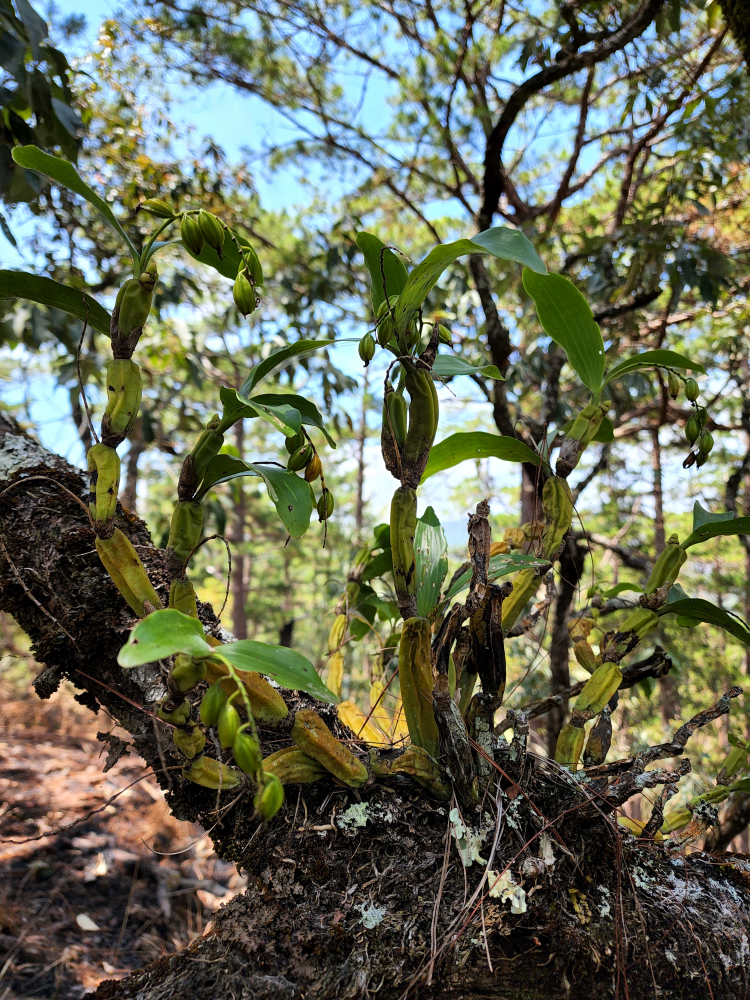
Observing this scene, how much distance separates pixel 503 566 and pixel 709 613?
28 cm

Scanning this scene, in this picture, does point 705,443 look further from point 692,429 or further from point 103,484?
point 103,484

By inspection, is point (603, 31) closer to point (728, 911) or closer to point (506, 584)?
point (506, 584)

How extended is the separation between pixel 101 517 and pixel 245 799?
33 cm

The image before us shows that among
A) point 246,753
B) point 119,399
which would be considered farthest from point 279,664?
point 119,399

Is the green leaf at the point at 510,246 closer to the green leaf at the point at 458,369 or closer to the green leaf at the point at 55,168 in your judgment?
the green leaf at the point at 458,369

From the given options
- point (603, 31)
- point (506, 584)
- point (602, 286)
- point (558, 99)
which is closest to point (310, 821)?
point (506, 584)

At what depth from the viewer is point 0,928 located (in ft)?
3.88

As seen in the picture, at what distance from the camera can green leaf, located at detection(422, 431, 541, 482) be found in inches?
28.2

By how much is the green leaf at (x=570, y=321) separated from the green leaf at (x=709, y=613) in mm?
285

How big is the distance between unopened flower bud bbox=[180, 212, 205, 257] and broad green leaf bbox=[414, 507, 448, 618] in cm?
37

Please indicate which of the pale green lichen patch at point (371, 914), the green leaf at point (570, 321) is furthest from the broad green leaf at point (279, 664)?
the green leaf at point (570, 321)

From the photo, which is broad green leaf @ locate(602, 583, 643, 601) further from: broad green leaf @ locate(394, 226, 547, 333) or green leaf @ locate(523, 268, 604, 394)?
broad green leaf @ locate(394, 226, 547, 333)

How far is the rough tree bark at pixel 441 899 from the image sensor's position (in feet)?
1.68

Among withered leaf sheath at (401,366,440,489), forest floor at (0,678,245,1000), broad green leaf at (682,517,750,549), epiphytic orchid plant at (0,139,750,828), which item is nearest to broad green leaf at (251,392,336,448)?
epiphytic orchid plant at (0,139,750,828)
